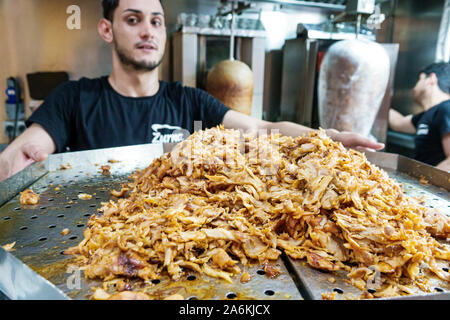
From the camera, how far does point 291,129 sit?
77.9 inches

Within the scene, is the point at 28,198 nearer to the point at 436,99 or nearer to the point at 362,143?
the point at 362,143

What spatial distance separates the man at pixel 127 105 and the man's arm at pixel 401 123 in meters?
2.40

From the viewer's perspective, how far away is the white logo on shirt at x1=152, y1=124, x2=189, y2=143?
212 cm

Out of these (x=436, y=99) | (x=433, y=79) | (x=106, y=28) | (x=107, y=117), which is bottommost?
(x=107, y=117)

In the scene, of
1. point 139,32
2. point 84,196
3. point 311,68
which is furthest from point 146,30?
point 311,68

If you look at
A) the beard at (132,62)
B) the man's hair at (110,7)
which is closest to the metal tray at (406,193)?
the beard at (132,62)

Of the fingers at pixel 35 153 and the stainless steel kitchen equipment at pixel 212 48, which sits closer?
the fingers at pixel 35 153

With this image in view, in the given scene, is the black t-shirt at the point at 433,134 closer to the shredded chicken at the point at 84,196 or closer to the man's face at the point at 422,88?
the man's face at the point at 422,88

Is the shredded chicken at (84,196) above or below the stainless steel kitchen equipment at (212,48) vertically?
below

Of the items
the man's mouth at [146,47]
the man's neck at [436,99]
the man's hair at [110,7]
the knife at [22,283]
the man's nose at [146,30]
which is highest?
the man's hair at [110,7]

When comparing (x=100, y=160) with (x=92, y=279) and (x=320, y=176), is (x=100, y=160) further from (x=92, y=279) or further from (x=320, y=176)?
(x=320, y=176)

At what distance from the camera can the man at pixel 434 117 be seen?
105 inches

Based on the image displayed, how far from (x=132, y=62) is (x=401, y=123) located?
10.6 feet

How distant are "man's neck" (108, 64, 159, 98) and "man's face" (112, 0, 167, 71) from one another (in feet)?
0.22
